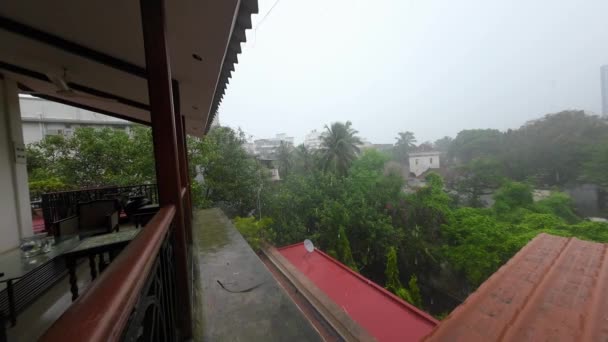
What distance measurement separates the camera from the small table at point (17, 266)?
5.86 feet

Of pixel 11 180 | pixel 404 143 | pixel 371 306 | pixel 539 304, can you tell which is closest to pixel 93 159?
pixel 11 180

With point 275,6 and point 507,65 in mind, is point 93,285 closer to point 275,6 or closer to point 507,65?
point 275,6

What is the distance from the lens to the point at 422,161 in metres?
28.7

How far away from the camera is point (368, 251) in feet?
43.7

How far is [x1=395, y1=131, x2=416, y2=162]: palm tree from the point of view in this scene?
112 ft

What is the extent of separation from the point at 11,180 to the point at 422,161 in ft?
101

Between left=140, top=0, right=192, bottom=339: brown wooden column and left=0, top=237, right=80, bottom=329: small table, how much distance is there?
4.73 ft

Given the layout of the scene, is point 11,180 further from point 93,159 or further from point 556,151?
point 556,151

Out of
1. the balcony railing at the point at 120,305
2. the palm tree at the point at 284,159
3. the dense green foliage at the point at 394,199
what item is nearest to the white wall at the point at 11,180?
the balcony railing at the point at 120,305

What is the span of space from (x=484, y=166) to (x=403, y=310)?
58.0 ft

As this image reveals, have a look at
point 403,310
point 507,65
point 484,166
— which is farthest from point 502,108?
point 403,310

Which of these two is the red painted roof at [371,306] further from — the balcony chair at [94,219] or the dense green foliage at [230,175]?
the dense green foliage at [230,175]

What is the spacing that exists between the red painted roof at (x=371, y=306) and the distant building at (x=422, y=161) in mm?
25427

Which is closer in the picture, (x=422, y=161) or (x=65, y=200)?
(x=65, y=200)
